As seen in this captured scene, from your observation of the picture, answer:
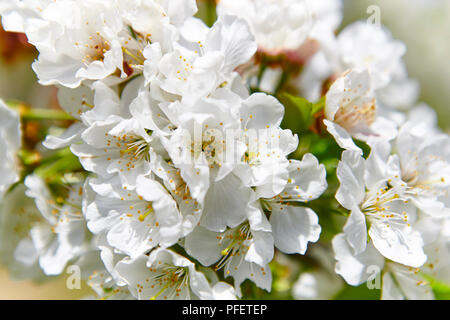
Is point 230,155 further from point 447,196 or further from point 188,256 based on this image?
point 447,196

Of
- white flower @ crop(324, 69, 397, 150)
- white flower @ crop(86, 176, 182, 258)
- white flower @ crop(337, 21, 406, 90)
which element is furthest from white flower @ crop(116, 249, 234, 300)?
white flower @ crop(337, 21, 406, 90)

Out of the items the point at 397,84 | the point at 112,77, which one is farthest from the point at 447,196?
the point at 112,77

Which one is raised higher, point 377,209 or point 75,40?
point 75,40

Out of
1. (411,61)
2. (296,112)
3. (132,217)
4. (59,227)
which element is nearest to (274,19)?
(296,112)

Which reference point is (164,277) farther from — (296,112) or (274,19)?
(274,19)

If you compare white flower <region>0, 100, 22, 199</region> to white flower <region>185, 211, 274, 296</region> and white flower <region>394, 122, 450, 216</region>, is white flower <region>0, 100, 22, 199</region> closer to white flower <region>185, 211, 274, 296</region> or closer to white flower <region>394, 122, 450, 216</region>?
white flower <region>185, 211, 274, 296</region>

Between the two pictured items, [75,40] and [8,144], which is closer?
[75,40]

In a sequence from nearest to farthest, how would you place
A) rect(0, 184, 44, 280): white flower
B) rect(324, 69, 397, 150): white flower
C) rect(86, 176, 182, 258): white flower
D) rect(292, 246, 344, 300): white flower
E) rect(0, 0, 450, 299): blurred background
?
1. rect(86, 176, 182, 258): white flower
2. rect(324, 69, 397, 150): white flower
3. rect(0, 184, 44, 280): white flower
4. rect(292, 246, 344, 300): white flower
5. rect(0, 0, 450, 299): blurred background
